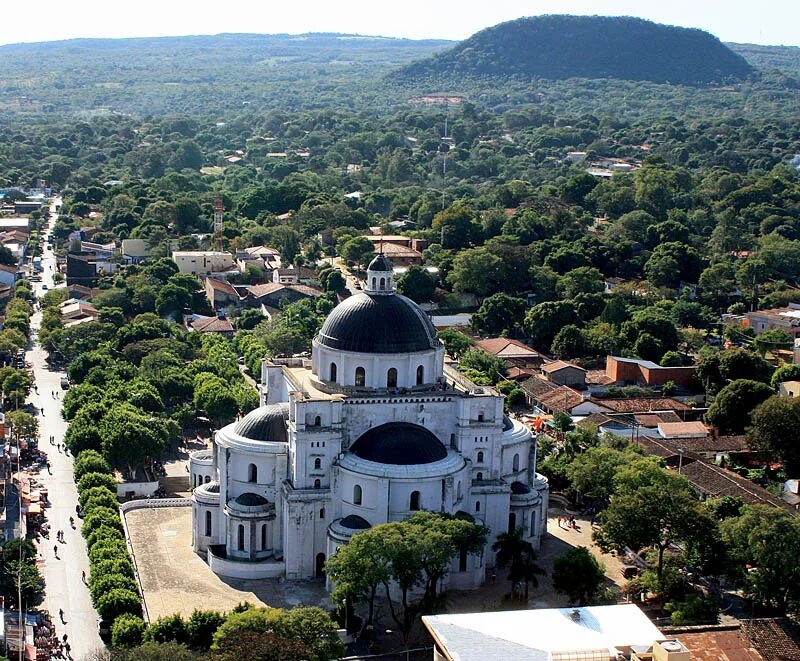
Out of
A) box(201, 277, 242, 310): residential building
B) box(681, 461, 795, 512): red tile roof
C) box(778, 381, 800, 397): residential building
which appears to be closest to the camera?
box(681, 461, 795, 512): red tile roof

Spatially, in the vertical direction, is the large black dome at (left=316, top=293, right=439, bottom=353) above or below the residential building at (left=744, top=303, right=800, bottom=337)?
above

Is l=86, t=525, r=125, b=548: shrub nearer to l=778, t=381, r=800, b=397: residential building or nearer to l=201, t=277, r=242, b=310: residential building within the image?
l=778, t=381, r=800, b=397: residential building

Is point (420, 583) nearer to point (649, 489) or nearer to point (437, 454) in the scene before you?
point (437, 454)

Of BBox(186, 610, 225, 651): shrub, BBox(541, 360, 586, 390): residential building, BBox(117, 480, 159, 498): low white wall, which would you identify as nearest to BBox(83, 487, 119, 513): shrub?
BBox(117, 480, 159, 498): low white wall

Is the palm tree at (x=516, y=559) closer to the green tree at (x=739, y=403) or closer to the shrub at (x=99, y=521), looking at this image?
the shrub at (x=99, y=521)

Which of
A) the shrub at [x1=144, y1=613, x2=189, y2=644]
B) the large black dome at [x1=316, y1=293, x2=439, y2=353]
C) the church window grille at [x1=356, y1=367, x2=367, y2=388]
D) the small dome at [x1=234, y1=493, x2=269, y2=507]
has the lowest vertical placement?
the shrub at [x1=144, y1=613, x2=189, y2=644]

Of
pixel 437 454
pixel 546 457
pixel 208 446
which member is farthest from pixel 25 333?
pixel 437 454

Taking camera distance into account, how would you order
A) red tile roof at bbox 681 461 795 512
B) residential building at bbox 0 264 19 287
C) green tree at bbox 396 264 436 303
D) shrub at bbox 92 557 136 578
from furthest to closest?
residential building at bbox 0 264 19 287, green tree at bbox 396 264 436 303, red tile roof at bbox 681 461 795 512, shrub at bbox 92 557 136 578

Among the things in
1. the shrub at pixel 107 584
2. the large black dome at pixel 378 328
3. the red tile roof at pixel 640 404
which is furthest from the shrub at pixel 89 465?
the red tile roof at pixel 640 404
